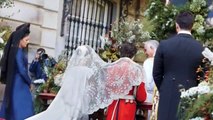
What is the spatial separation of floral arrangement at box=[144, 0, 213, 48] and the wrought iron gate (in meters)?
3.83

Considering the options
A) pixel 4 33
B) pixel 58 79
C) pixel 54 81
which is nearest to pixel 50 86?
pixel 54 81

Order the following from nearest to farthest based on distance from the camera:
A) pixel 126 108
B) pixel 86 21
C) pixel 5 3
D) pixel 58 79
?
pixel 126 108, pixel 58 79, pixel 5 3, pixel 86 21

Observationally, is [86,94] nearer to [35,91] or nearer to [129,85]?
[129,85]

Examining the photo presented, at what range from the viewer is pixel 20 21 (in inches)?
386

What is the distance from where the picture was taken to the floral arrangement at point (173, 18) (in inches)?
268

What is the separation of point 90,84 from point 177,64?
1.55 m

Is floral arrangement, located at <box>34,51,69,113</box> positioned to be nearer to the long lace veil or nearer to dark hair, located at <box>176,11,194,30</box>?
the long lace veil

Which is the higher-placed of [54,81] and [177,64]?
[177,64]

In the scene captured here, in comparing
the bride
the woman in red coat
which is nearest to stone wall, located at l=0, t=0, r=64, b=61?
the bride

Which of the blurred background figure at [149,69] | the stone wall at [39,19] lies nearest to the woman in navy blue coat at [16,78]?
the stone wall at [39,19]

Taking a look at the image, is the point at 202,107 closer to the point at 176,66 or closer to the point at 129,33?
the point at 176,66

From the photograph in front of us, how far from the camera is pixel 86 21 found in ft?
39.4

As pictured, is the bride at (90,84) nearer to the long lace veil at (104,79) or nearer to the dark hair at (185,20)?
the long lace veil at (104,79)

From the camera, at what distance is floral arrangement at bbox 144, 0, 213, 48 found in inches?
268
